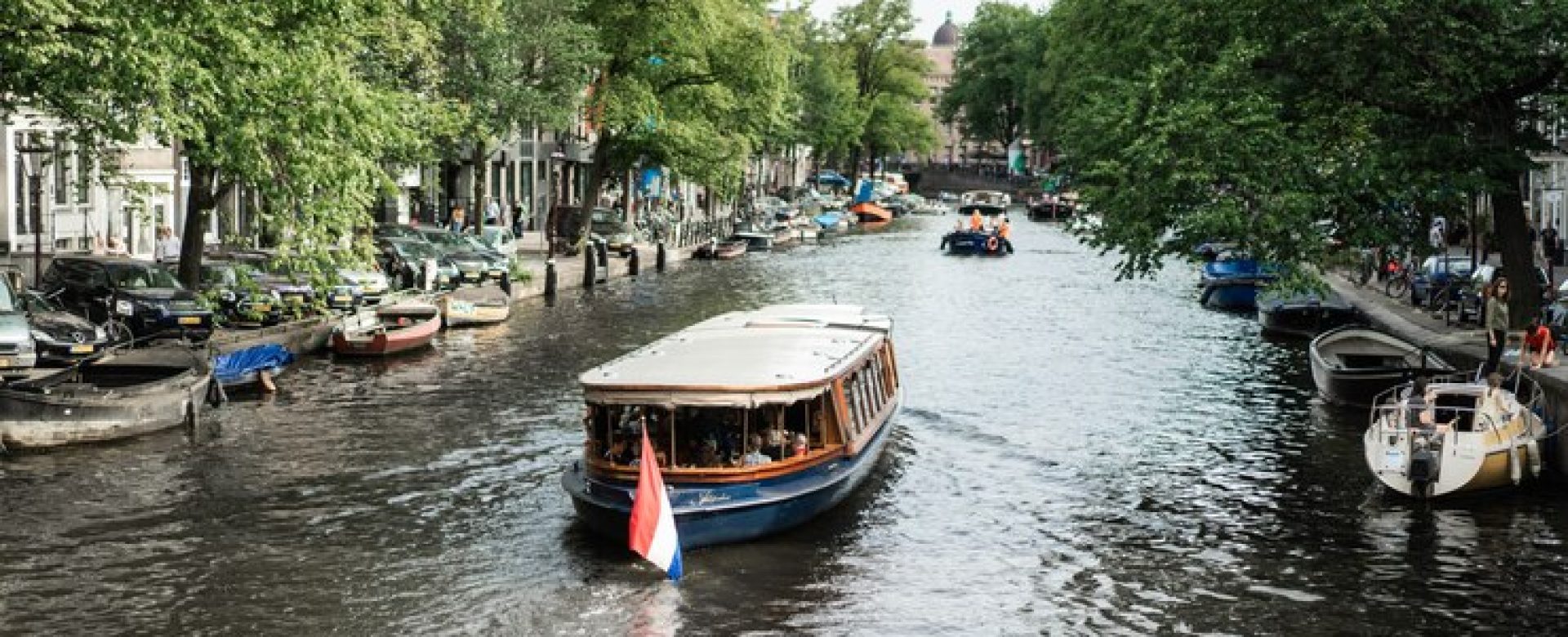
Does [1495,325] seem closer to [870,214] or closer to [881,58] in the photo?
[870,214]

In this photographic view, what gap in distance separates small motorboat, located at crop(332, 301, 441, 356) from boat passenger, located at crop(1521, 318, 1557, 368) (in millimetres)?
24249

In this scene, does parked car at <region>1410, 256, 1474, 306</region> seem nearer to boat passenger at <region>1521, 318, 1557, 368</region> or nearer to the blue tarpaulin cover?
boat passenger at <region>1521, 318, 1557, 368</region>

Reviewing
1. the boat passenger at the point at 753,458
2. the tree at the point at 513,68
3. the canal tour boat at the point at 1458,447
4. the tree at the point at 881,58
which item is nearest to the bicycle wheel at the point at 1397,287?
the tree at the point at 513,68

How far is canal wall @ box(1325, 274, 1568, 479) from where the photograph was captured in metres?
31.1

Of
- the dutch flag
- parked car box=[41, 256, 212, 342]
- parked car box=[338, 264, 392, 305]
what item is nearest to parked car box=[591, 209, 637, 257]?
parked car box=[338, 264, 392, 305]

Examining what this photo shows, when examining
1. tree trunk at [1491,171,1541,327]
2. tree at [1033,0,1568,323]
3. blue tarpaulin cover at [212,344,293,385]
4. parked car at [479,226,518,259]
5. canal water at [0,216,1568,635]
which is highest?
tree at [1033,0,1568,323]

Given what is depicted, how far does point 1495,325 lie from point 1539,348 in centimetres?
375

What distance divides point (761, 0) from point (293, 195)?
47.8m

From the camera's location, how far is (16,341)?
3403cm

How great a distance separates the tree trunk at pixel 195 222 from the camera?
4216cm

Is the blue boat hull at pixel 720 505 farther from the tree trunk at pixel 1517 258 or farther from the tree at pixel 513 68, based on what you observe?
the tree at pixel 513 68

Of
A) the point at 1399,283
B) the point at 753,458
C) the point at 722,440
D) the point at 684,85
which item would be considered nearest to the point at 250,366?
the point at 722,440

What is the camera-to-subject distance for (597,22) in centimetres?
7369

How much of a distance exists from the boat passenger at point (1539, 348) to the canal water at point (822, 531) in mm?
3371
